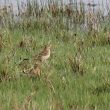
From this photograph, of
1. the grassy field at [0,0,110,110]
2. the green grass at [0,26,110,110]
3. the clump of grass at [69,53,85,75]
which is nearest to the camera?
the green grass at [0,26,110,110]

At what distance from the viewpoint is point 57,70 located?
6.45 metres

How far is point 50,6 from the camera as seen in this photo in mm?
11219

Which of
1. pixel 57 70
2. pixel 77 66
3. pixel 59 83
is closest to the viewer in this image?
pixel 59 83

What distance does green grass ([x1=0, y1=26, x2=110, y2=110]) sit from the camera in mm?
4777

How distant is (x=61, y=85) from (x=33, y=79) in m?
0.42

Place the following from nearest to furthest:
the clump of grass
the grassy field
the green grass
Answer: the green grass
the grassy field
the clump of grass

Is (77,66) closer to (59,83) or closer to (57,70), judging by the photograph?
(57,70)

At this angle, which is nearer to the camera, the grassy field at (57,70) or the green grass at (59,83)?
the green grass at (59,83)

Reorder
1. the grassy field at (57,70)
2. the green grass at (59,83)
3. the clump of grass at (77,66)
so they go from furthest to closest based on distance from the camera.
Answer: the clump of grass at (77,66)
the grassy field at (57,70)
the green grass at (59,83)

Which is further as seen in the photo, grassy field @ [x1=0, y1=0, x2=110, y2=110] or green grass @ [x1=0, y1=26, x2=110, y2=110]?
grassy field @ [x1=0, y1=0, x2=110, y2=110]

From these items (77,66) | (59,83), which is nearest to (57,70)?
(77,66)

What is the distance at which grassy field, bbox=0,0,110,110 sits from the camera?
490cm

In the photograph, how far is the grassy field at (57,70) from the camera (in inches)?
193

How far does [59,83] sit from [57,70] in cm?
77
